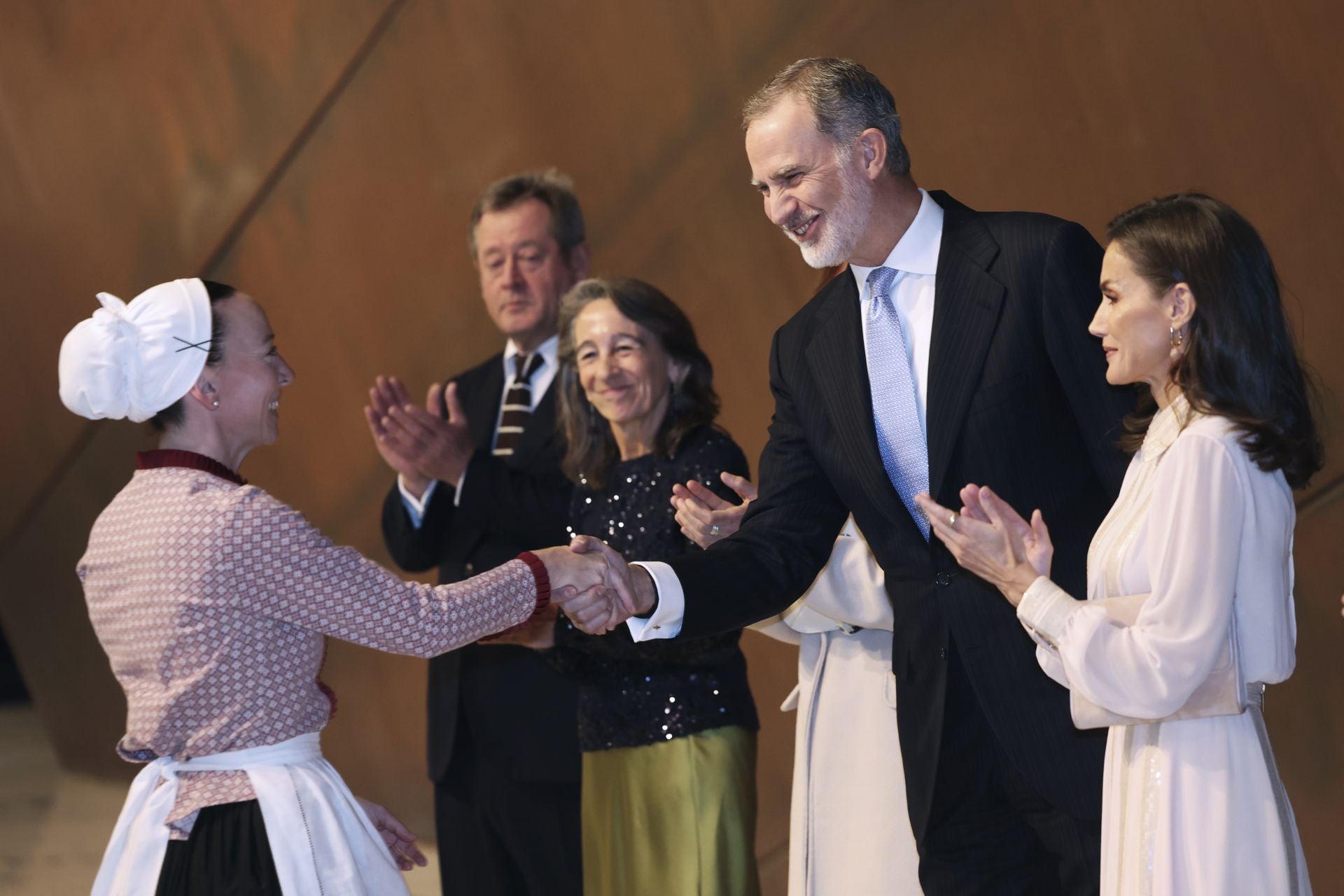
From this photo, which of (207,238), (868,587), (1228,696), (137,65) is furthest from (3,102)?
(1228,696)

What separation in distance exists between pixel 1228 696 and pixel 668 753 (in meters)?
1.26

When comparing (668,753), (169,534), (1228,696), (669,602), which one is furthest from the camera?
(668,753)

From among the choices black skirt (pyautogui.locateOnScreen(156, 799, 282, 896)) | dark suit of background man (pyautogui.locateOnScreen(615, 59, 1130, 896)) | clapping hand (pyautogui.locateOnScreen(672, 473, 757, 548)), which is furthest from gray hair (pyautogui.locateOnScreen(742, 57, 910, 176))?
black skirt (pyautogui.locateOnScreen(156, 799, 282, 896))

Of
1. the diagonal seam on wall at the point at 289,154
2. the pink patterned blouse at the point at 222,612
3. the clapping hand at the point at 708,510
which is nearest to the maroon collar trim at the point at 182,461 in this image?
the pink patterned blouse at the point at 222,612

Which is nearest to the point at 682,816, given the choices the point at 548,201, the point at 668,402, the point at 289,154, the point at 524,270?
the point at 668,402

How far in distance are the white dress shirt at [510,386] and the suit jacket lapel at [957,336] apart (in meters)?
1.23

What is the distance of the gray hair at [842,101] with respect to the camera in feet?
8.04

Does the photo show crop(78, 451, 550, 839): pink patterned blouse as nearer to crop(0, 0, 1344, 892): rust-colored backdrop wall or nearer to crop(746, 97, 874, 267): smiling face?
crop(746, 97, 874, 267): smiling face

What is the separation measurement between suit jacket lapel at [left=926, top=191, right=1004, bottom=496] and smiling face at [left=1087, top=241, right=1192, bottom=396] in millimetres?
230

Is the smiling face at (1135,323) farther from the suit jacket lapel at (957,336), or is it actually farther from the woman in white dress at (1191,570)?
the suit jacket lapel at (957,336)

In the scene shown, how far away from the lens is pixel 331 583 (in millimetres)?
2184

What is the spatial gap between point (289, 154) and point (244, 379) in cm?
331

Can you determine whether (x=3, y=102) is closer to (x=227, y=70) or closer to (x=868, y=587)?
(x=227, y=70)

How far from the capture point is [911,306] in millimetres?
2441
